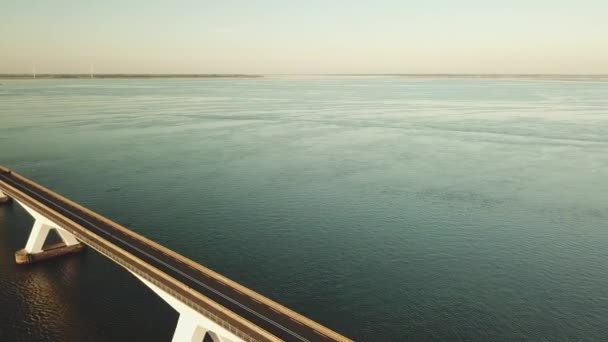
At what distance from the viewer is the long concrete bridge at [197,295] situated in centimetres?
1817

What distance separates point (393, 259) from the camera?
32188 millimetres

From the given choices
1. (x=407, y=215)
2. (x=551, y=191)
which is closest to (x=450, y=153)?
(x=551, y=191)

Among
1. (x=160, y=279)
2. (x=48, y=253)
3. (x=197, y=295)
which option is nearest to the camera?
(x=197, y=295)

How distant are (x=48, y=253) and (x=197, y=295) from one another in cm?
2030

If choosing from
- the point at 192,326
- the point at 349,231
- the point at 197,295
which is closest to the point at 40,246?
the point at 192,326

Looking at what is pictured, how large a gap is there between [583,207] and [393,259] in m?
24.0

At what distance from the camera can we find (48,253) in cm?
3300

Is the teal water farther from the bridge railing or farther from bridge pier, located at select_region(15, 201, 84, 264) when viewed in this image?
the bridge railing

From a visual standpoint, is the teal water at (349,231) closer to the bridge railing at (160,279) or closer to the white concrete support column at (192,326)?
the bridge railing at (160,279)

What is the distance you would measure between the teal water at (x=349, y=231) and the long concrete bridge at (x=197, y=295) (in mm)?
4031

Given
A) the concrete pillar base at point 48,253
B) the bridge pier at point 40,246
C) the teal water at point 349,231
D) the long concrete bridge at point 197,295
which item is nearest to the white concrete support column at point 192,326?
the long concrete bridge at point 197,295

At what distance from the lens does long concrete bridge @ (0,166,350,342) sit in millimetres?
18172

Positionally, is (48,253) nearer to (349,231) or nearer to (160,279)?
(160,279)

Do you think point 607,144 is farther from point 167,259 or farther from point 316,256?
point 167,259
